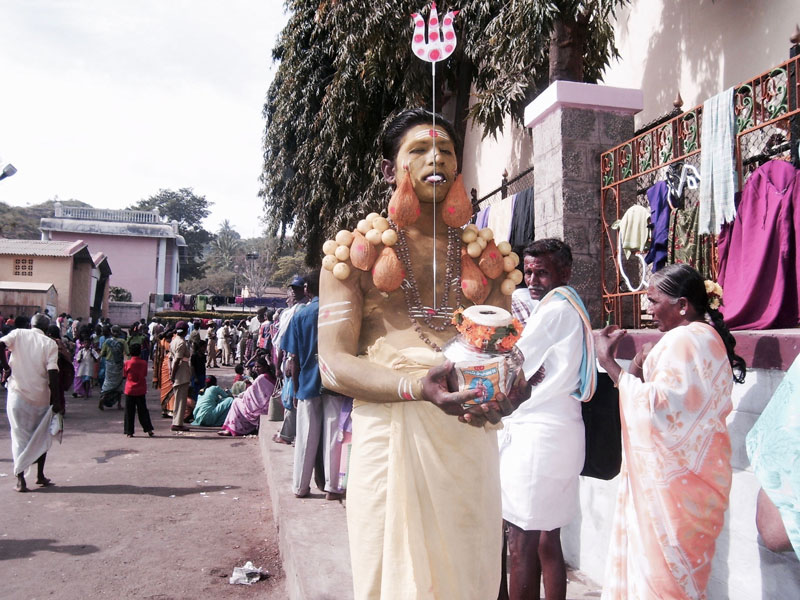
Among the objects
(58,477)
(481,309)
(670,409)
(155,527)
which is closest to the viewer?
(481,309)

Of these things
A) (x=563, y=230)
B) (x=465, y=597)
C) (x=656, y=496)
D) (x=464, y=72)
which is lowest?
(x=465, y=597)

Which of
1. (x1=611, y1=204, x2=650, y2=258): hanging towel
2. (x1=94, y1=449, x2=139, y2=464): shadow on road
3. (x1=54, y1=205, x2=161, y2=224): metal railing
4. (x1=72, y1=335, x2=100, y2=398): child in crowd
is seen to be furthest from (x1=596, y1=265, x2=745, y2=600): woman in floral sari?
(x1=54, y1=205, x2=161, y2=224): metal railing

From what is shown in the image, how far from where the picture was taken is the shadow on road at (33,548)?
4441 millimetres

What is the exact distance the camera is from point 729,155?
12.1 feet

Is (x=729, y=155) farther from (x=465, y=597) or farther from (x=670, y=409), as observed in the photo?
(x=465, y=597)

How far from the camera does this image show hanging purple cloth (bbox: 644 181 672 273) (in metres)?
4.41

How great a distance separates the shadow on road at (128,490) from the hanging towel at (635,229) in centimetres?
447

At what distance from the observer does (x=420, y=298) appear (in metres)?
2.08

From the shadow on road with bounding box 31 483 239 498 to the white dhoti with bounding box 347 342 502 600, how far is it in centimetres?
478

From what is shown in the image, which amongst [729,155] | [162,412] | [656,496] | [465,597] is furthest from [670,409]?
[162,412]

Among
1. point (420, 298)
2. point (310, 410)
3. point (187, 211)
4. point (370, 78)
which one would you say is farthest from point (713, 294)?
point (187, 211)

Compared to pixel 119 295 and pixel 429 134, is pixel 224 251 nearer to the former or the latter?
pixel 119 295

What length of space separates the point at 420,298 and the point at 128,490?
5.27 metres

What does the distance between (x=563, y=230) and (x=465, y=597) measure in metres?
3.32
